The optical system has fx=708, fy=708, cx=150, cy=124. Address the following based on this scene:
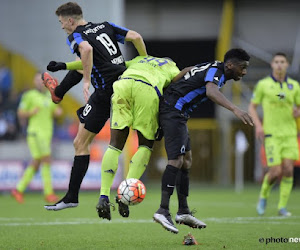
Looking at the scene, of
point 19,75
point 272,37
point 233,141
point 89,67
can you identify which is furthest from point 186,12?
point 89,67

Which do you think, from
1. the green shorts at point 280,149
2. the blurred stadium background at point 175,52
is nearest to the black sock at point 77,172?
the green shorts at point 280,149

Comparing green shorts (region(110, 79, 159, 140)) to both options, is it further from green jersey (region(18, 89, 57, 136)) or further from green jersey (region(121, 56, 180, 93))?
green jersey (region(18, 89, 57, 136))

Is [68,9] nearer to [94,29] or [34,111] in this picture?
[94,29]

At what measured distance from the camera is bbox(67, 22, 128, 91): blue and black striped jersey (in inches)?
311

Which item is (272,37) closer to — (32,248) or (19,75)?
(19,75)

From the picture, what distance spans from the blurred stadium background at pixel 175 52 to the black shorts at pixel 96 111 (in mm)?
9134

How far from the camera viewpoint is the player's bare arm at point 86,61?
25.1 feet

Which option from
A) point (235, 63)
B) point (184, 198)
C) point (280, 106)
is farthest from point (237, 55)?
point (280, 106)

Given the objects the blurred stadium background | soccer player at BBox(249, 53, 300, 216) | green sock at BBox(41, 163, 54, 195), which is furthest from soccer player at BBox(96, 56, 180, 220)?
the blurred stadium background

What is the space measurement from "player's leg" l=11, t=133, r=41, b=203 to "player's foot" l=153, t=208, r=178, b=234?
7.31m

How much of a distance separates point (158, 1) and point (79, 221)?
53.7 feet

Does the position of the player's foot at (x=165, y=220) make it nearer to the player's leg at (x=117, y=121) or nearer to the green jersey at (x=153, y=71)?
the player's leg at (x=117, y=121)

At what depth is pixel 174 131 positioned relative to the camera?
7449mm

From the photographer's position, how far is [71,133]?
722 inches
